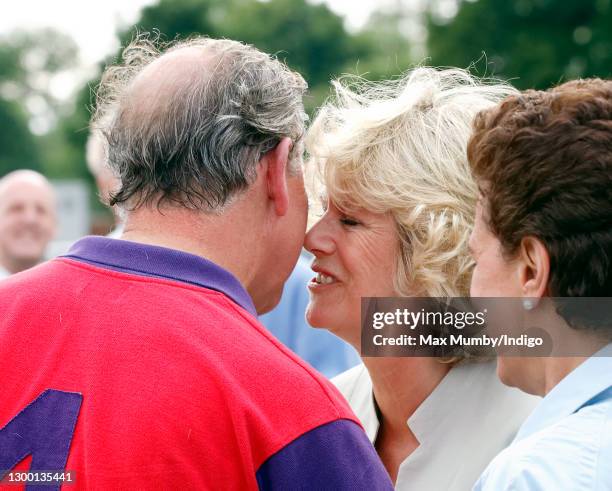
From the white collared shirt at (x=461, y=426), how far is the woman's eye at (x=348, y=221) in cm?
54

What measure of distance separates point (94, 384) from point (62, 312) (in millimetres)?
186

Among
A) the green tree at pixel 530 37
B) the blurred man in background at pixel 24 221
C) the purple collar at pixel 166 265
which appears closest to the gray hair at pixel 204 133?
the purple collar at pixel 166 265

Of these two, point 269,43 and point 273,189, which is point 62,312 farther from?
point 269,43

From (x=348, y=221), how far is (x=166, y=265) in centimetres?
104

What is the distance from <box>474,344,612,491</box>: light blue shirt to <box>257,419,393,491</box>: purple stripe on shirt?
0.23 metres

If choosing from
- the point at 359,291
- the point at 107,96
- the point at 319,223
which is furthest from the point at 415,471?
the point at 107,96

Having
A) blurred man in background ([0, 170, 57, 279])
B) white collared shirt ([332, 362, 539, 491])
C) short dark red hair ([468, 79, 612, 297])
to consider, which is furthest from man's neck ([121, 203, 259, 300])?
blurred man in background ([0, 170, 57, 279])

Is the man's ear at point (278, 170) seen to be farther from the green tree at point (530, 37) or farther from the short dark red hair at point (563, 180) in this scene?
the green tree at point (530, 37)

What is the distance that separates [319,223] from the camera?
9.46 feet

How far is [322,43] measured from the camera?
71250mm

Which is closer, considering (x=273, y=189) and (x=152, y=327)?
(x=152, y=327)

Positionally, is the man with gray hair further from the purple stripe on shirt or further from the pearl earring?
the pearl earring

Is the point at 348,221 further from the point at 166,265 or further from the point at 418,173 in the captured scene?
the point at 166,265

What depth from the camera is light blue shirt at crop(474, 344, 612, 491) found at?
159cm
